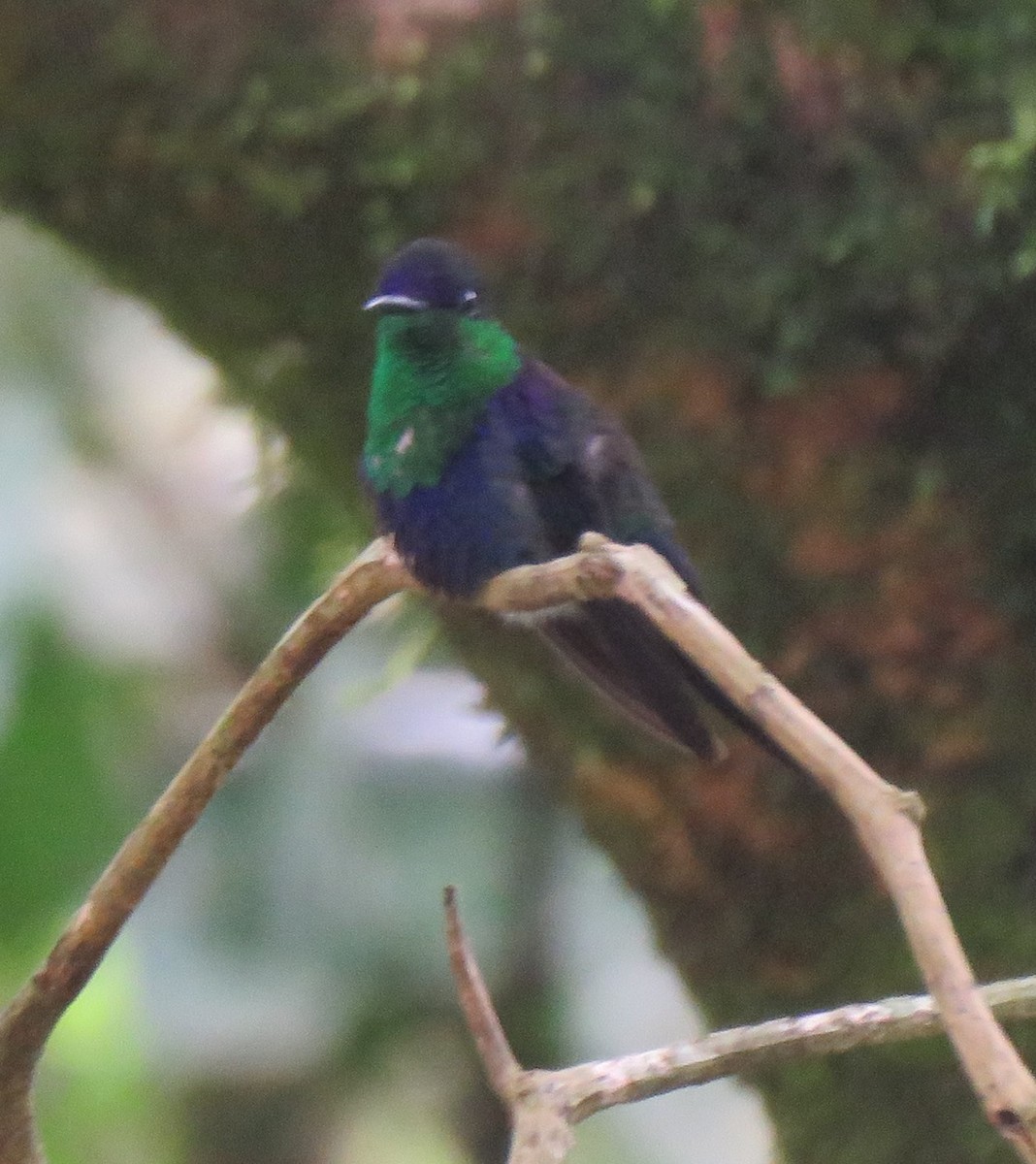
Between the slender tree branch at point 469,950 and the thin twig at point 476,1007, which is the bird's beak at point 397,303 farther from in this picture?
the thin twig at point 476,1007

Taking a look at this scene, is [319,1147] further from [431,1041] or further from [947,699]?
[947,699]

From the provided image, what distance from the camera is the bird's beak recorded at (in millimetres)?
1484

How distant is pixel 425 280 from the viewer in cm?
150

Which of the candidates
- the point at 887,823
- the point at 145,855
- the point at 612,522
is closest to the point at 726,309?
the point at 612,522

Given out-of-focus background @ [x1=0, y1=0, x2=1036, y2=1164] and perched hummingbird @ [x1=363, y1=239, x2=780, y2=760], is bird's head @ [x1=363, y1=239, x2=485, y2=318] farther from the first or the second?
out-of-focus background @ [x1=0, y1=0, x2=1036, y2=1164]

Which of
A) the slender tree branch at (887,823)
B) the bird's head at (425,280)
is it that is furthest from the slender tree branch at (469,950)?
the bird's head at (425,280)

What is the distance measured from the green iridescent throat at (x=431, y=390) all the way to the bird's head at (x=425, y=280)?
0.10 feet

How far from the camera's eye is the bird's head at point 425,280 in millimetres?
1479

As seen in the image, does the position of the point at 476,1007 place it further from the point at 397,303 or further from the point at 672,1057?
the point at 397,303

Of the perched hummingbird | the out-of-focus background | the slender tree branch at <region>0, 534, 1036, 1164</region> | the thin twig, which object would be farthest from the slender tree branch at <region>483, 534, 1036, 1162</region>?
the out-of-focus background

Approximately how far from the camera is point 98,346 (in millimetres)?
3555

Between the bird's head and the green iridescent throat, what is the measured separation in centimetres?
3

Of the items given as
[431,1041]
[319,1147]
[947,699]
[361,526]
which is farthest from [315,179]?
[319,1147]

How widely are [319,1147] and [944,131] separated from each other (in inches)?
89.8
